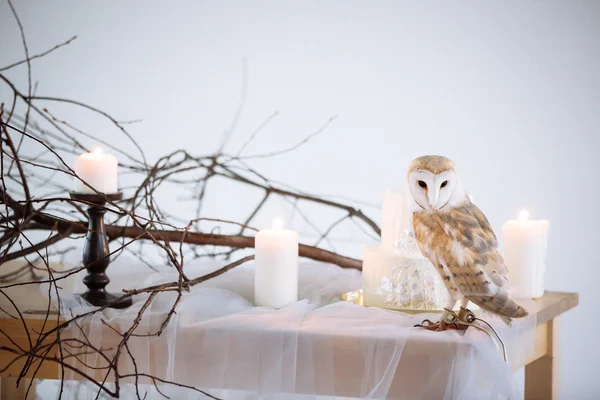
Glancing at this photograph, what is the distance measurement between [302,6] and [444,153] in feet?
1.61

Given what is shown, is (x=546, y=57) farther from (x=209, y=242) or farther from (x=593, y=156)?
(x=209, y=242)

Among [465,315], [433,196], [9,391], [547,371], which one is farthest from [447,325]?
[9,391]

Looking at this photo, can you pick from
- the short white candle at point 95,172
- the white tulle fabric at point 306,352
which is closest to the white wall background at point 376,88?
the white tulle fabric at point 306,352

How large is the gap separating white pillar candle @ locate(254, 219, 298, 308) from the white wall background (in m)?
0.81

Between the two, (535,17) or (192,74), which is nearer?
(535,17)

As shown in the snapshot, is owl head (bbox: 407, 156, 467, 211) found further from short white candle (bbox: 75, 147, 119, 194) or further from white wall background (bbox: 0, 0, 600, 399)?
white wall background (bbox: 0, 0, 600, 399)

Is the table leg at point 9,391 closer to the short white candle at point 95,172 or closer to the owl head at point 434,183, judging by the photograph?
the short white candle at point 95,172

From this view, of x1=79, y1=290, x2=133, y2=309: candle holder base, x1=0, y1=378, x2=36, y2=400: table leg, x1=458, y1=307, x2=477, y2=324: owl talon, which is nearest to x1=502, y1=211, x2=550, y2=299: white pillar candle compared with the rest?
x1=458, y1=307, x2=477, y2=324: owl talon

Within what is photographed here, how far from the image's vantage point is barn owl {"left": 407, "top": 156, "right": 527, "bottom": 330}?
0.81 meters

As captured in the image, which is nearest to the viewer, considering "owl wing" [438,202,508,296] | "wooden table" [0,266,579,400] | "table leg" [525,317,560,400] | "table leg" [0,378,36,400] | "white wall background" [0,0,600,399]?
"owl wing" [438,202,508,296]

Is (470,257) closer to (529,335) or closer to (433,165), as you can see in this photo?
(433,165)

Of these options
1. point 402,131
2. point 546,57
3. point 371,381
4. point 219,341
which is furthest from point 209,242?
point 546,57

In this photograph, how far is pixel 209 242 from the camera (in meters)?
1.12

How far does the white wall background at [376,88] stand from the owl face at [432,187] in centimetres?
86
